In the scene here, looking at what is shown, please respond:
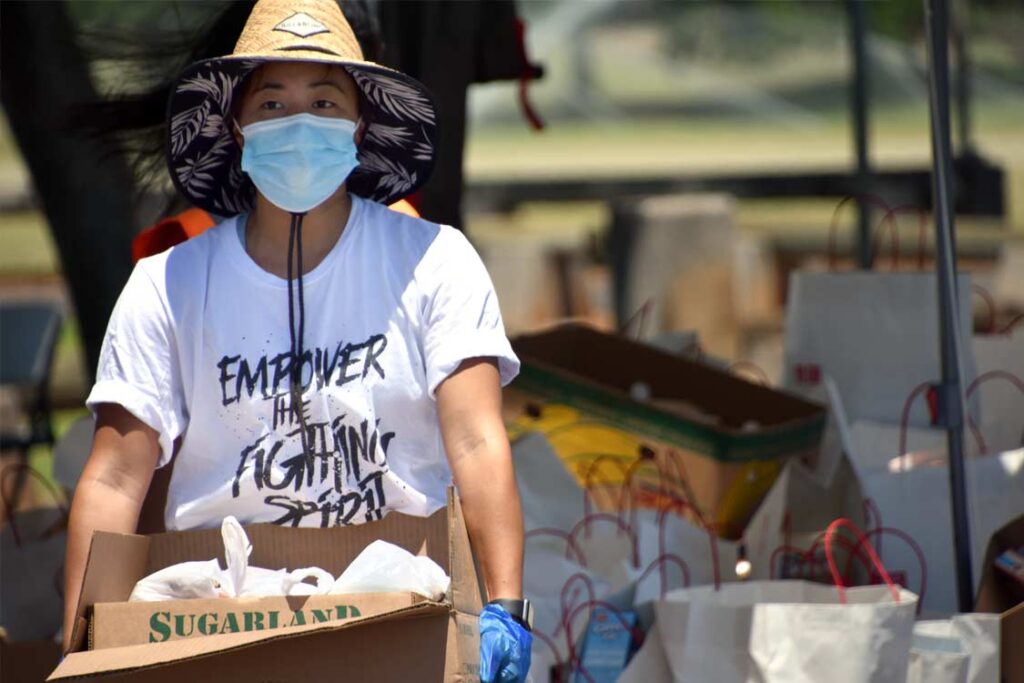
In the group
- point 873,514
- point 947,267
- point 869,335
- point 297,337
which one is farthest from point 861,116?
point 297,337

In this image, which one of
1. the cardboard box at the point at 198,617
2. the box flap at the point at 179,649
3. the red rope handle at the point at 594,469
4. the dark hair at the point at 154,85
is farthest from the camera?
the red rope handle at the point at 594,469

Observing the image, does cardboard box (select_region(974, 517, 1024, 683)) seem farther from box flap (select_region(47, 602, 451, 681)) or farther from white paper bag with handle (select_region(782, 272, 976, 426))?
box flap (select_region(47, 602, 451, 681))

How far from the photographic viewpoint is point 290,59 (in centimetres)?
243

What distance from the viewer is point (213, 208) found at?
2.75 metres

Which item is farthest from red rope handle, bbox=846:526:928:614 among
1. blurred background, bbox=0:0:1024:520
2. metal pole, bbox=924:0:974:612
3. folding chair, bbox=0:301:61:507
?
folding chair, bbox=0:301:61:507

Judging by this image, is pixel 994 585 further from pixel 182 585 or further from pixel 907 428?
pixel 182 585

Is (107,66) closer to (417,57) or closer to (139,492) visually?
(417,57)

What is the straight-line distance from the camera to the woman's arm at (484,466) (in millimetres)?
2299

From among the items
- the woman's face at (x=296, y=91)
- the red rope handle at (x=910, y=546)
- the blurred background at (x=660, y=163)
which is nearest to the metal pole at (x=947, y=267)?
the red rope handle at (x=910, y=546)

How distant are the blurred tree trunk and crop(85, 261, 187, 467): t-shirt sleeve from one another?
159 centimetres

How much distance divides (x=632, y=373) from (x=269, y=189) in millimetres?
2048

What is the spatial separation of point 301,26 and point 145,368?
563 millimetres

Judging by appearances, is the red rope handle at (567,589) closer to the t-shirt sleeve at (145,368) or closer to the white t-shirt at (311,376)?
the white t-shirt at (311,376)

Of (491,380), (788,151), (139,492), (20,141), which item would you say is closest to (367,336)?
(491,380)
